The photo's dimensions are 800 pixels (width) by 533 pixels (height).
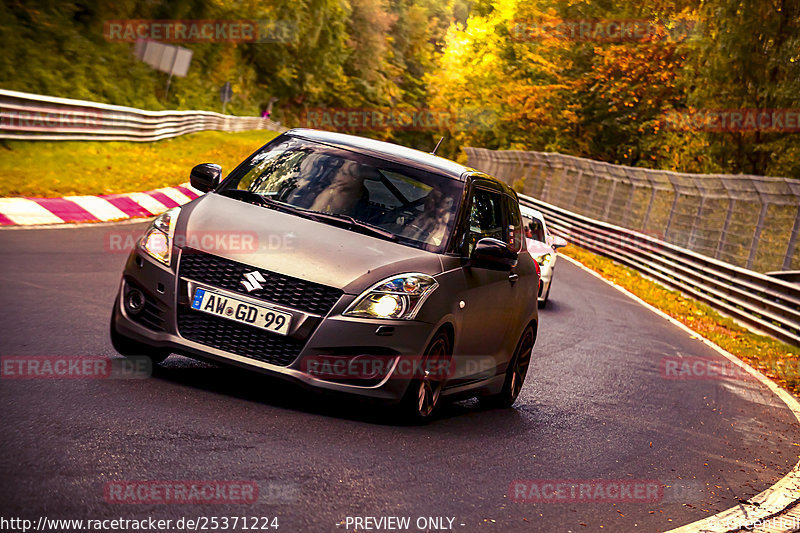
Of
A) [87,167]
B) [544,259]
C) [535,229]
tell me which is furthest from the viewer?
[87,167]

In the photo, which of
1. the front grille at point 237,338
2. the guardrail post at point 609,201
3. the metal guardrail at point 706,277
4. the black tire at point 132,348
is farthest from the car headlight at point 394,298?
the guardrail post at point 609,201

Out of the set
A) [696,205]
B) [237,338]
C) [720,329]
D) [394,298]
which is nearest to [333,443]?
[237,338]

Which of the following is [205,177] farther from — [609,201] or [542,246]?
[609,201]

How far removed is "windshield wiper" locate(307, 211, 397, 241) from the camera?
7.22 meters

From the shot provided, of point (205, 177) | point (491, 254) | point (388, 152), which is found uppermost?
point (388, 152)

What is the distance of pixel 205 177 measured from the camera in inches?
306

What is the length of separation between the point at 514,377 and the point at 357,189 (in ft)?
7.89

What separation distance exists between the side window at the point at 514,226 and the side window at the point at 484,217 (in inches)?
4.6

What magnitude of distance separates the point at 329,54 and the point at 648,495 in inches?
3325

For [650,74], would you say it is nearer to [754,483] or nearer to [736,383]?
[736,383]

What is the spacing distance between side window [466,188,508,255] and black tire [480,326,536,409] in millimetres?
958

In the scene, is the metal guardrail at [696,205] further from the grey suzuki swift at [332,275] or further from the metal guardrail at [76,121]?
the metal guardrail at [76,121]

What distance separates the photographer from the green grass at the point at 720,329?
15328 mm

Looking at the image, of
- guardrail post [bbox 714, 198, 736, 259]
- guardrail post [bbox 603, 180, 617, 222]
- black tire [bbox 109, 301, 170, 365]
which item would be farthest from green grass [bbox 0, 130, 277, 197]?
guardrail post [bbox 603, 180, 617, 222]
